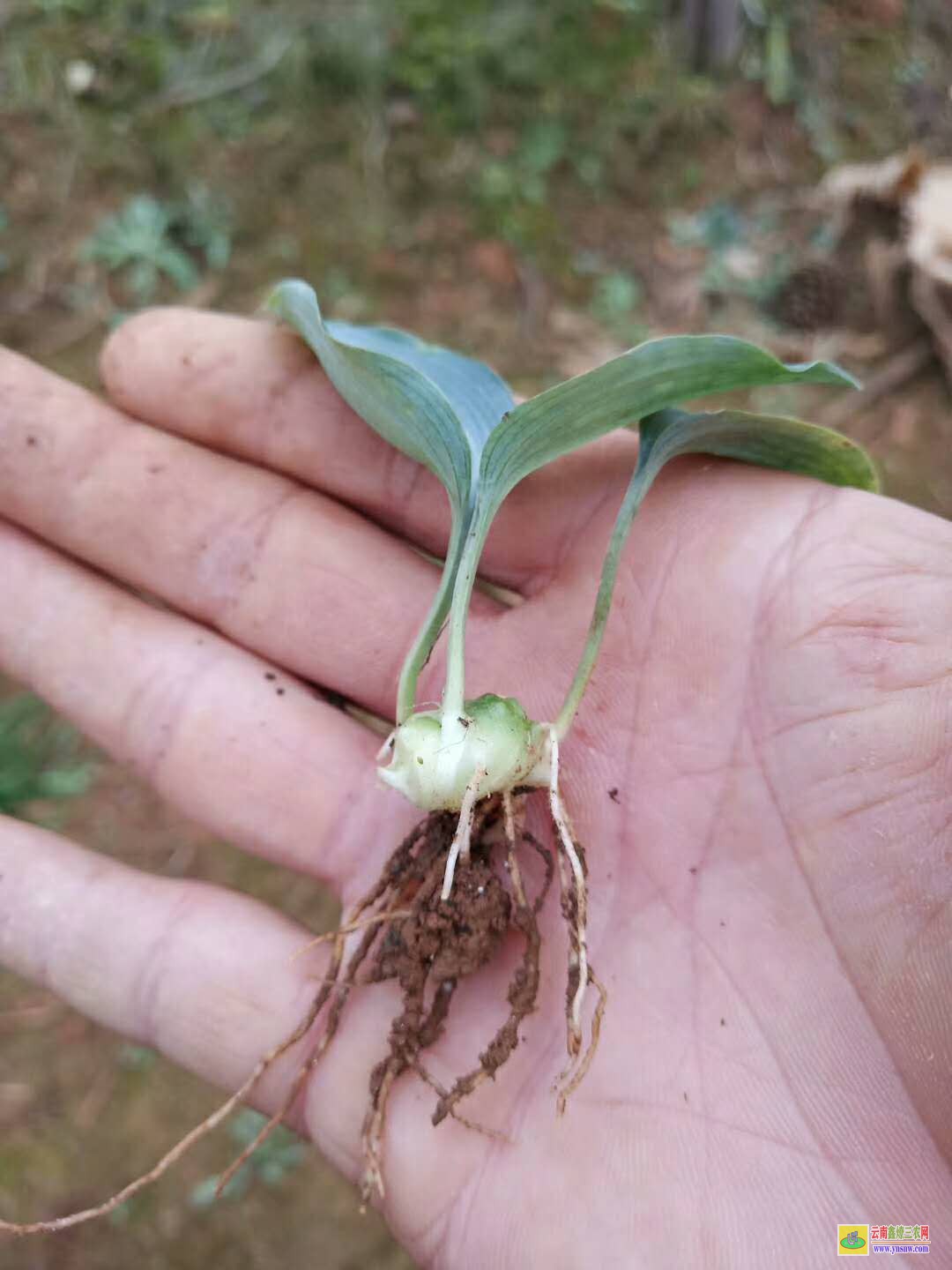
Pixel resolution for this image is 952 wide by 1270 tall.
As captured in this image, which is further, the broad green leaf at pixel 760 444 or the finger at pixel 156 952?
the finger at pixel 156 952

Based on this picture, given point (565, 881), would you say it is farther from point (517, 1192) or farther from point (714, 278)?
point (714, 278)

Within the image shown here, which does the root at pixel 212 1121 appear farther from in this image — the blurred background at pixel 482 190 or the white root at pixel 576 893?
the blurred background at pixel 482 190

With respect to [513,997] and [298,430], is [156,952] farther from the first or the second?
[298,430]

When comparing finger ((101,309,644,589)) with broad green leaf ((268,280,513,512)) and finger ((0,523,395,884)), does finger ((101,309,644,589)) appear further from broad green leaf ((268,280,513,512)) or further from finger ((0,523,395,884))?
finger ((0,523,395,884))

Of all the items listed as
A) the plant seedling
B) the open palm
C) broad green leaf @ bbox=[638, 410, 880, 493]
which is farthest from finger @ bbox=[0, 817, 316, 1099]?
broad green leaf @ bbox=[638, 410, 880, 493]

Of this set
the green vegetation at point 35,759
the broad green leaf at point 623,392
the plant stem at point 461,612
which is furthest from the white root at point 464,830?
the green vegetation at point 35,759

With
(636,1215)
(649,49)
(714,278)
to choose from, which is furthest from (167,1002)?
(649,49)
